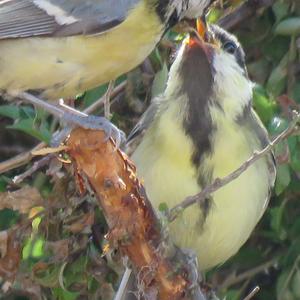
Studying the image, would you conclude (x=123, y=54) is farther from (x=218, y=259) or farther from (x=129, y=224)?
(x=218, y=259)

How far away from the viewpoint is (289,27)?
3.99 metres

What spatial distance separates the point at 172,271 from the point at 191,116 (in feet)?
1.50

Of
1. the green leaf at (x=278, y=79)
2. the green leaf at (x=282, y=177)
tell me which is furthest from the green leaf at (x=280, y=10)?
the green leaf at (x=282, y=177)

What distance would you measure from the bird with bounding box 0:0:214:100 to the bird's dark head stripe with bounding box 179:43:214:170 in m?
0.15

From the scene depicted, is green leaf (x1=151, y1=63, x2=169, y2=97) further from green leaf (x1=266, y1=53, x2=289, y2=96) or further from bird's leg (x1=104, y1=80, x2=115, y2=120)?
green leaf (x1=266, y1=53, x2=289, y2=96)

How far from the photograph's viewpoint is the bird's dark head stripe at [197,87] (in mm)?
3660

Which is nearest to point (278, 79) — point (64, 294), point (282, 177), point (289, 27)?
point (289, 27)

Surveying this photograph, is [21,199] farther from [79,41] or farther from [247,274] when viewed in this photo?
[247,274]

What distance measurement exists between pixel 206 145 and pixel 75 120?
1.43 feet

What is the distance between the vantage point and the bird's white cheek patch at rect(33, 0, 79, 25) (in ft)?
11.5

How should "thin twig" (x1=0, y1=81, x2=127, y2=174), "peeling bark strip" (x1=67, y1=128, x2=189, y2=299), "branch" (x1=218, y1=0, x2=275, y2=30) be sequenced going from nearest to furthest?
1. "peeling bark strip" (x1=67, y1=128, x2=189, y2=299)
2. "thin twig" (x1=0, y1=81, x2=127, y2=174)
3. "branch" (x1=218, y1=0, x2=275, y2=30)

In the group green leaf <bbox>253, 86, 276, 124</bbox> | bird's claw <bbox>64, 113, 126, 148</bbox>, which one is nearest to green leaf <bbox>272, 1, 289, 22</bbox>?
green leaf <bbox>253, 86, 276, 124</bbox>

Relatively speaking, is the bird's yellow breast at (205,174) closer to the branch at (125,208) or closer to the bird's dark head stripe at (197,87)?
the bird's dark head stripe at (197,87)

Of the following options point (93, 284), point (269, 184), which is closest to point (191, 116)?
point (269, 184)
